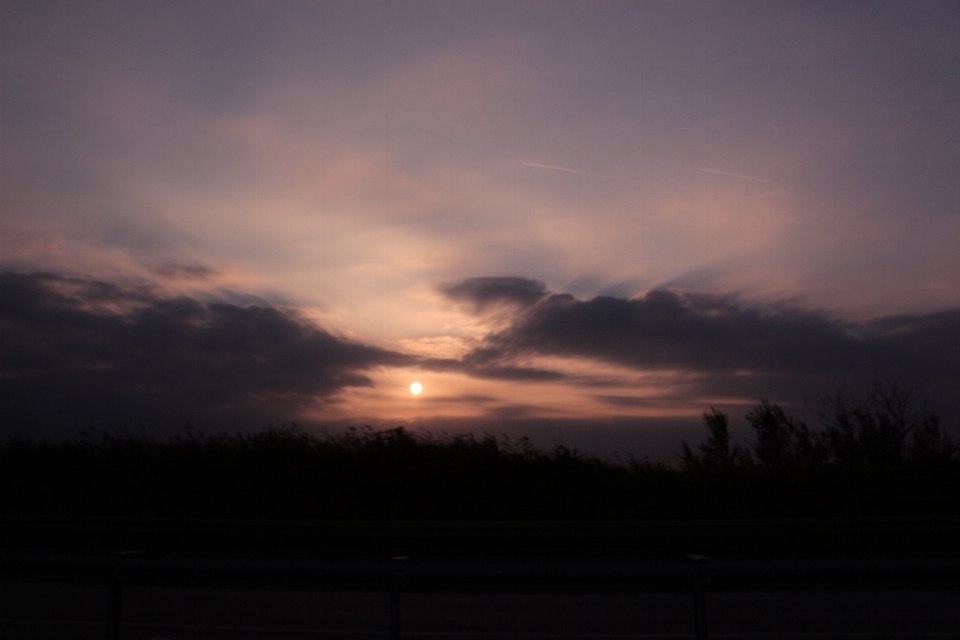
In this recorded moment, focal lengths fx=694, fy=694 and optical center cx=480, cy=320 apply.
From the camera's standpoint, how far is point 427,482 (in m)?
21.6

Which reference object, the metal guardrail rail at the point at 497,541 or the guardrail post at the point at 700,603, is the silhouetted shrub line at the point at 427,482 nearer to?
the metal guardrail rail at the point at 497,541

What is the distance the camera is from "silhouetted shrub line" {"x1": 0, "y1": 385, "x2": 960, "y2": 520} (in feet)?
66.6

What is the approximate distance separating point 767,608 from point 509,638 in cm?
445

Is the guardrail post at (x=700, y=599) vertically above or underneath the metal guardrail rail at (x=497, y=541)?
above

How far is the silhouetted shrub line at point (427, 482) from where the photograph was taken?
20312mm

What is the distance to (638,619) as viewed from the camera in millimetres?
9609

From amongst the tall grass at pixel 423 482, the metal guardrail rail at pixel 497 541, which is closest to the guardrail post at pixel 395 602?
the metal guardrail rail at pixel 497 541

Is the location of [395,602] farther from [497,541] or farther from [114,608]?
[497,541]

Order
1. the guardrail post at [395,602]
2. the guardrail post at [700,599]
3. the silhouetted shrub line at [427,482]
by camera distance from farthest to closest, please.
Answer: the silhouetted shrub line at [427,482], the guardrail post at [395,602], the guardrail post at [700,599]

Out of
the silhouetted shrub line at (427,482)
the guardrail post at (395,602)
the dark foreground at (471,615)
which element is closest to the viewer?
the guardrail post at (395,602)

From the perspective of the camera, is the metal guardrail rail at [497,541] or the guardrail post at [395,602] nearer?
the guardrail post at [395,602]

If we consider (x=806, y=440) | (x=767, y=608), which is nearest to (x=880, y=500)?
(x=767, y=608)

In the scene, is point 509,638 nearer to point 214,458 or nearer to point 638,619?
point 638,619

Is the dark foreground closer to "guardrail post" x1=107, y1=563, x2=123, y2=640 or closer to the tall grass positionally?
"guardrail post" x1=107, y1=563, x2=123, y2=640
